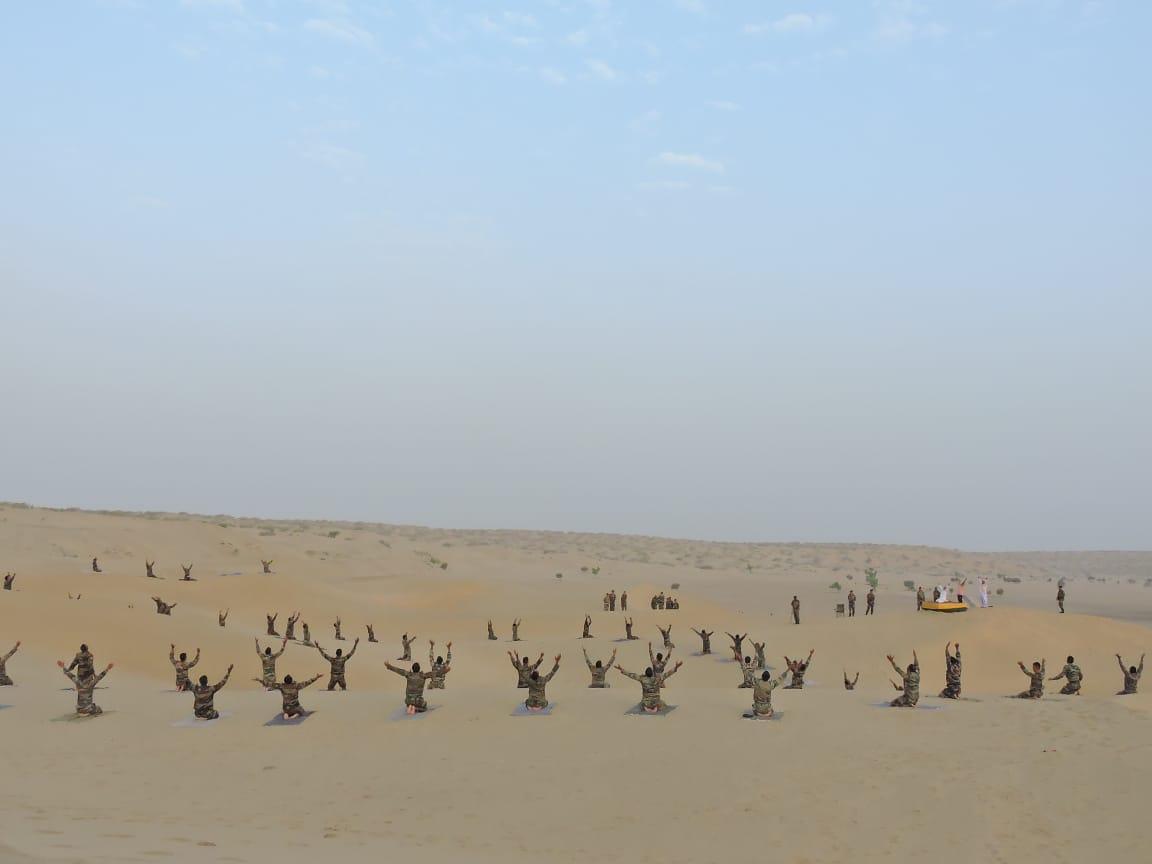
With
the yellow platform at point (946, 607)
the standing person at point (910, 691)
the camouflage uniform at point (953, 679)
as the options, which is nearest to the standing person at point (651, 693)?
the standing person at point (910, 691)

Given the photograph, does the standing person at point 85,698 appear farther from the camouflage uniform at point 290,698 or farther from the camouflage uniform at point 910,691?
the camouflage uniform at point 910,691

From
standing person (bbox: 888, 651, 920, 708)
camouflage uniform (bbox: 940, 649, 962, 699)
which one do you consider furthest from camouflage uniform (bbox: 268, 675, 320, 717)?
camouflage uniform (bbox: 940, 649, 962, 699)

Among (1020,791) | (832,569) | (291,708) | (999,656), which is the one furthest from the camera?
(832,569)

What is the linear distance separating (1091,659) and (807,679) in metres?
10.6

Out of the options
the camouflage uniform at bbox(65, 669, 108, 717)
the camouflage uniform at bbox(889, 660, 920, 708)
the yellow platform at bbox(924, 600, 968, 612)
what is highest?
the yellow platform at bbox(924, 600, 968, 612)

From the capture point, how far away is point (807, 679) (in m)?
34.1

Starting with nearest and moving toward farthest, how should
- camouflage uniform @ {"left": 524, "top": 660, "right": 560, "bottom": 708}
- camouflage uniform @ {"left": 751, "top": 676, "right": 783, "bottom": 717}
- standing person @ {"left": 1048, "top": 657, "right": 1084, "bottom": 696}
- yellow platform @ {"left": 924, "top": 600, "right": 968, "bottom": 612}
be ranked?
1. camouflage uniform @ {"left": 751, "top": 676, "right": 783, "bottom": 717}
2. camouflage uniform @ {"left": 524, "top": 660, "right": 560, "bottom": 708}
3. standing person @ {"left": 1048, "top": 657, "right": 1084, "bottom": 696}
4. yellow platform @ {"left": 924, "top": 600, "right": 968, "bottom": 612}

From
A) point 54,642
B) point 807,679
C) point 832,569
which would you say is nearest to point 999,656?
point 807,679

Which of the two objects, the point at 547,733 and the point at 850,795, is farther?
the point at 547,733

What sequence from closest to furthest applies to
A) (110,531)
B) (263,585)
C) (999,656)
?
(999,656) < (263,585) < (110,531)

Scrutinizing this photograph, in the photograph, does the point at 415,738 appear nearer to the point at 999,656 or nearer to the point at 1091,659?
the point at 999,656

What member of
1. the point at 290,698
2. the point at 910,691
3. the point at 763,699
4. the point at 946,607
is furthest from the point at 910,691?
the point at 946,607

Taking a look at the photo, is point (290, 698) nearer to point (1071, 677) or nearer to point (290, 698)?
point (290, 698)

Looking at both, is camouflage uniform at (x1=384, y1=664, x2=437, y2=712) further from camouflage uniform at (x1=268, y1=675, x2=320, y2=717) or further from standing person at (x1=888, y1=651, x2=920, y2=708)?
standing person at (x1=888, y1=651, x2=920, y2=708)
